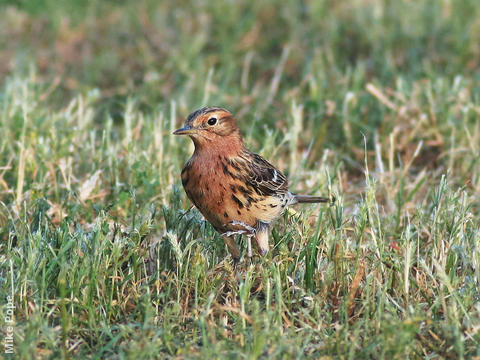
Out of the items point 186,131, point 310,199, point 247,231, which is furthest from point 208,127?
point 310,199

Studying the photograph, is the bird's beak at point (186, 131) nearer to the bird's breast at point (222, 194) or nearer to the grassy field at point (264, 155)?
the bird's breast at point (222, 194)

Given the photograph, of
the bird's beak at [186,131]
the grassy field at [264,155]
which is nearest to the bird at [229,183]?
the bird's beak at [186,131]

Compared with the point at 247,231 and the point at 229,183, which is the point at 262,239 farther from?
the point at 229,183

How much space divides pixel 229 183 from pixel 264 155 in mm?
1494

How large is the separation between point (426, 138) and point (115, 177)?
2.75 metres

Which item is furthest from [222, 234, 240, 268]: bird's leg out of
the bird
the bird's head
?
the bird's head

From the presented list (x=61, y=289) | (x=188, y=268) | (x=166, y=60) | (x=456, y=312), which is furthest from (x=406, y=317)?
(x=166, y=60)

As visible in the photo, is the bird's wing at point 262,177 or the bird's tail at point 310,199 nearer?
the bird's wing at point 262,177

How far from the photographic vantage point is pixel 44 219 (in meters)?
5.06

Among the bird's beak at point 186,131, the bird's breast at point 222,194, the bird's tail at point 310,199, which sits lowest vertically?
the bird's tail at point 310,199

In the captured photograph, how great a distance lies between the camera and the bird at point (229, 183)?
457 cm

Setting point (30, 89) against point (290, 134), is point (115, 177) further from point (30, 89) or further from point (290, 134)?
point (30, 89)

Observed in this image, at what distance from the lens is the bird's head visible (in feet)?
15.7

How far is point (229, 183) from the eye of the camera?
182 inches
